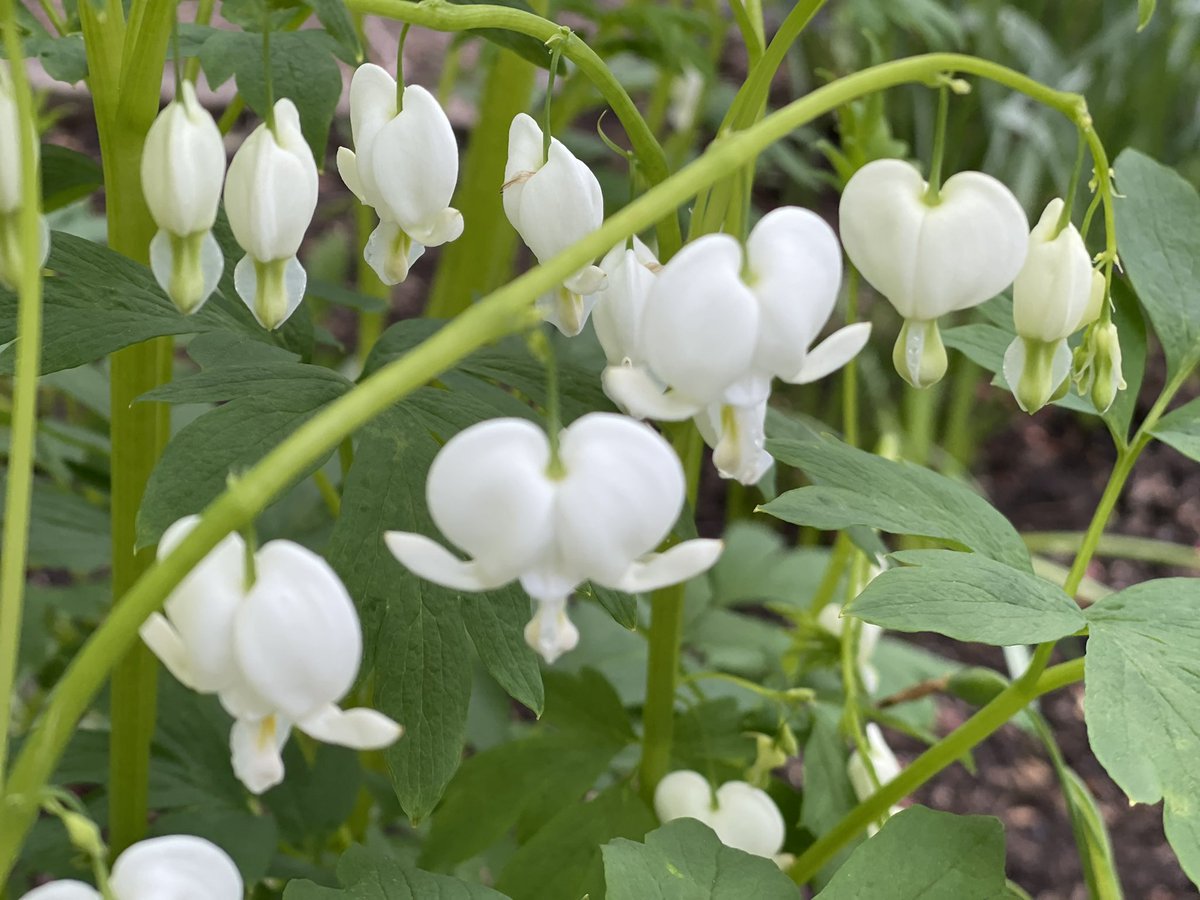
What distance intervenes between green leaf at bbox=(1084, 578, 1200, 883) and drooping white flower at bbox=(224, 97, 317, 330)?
1.72ft

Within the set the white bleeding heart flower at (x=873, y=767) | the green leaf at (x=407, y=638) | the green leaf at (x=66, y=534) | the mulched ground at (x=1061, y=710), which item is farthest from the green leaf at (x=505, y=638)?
the mulched ground at (x=1061, y=710)

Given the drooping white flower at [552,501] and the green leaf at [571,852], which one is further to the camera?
the green leaf at [571,852]

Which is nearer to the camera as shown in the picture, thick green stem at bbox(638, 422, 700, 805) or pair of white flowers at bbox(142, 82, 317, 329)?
pair of white flowers at bbox(142, 82, 317, 329)

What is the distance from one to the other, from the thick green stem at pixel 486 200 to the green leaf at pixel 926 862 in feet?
2.93

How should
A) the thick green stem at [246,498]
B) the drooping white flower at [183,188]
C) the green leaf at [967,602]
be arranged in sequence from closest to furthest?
1. the thick green stem at [246,498]
2. the drooping white flower at [183,188]
3. the green leaf at [967,602]

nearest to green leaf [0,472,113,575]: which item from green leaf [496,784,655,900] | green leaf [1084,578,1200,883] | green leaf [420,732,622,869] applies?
green leaf [420,732,622,869]

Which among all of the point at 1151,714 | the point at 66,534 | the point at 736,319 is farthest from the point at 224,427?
the point at 66,534

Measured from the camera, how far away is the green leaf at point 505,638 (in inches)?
30.5

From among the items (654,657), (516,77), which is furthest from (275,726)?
(516,77)

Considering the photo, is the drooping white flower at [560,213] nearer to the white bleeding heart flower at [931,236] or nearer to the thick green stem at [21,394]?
the white bleeding heart flower at [931,236]

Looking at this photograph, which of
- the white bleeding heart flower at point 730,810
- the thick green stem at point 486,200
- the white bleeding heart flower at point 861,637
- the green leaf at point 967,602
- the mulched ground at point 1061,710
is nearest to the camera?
the green leaf at point 967,602

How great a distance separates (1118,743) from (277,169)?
0.57 meters

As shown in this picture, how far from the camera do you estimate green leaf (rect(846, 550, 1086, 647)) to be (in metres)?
0.73

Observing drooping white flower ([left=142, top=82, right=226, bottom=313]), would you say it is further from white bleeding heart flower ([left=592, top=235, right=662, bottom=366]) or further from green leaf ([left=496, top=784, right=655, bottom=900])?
green leaf ([left=496, top=784, right=655, bottom=900])
